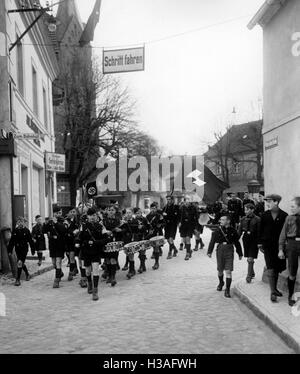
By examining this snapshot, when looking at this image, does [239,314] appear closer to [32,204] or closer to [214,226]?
[214,226]

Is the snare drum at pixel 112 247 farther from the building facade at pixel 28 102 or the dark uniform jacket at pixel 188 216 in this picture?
the dark uniform jacket at pixel 188 216

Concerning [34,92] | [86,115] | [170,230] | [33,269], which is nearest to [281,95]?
[170,230]

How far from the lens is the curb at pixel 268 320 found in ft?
19.3

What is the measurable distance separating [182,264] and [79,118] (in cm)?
2582

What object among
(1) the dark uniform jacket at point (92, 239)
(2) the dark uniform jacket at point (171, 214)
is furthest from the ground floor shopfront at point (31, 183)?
(2) the dark uniform jacket at point (171, 214)

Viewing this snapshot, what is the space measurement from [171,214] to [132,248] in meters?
4.19

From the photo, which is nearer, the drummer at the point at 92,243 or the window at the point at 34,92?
the drummer at the point at 92,243

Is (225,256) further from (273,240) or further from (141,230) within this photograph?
(141,230)

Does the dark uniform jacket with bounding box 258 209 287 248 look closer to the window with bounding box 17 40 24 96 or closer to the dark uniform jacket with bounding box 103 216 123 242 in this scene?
the dark uniform jacket with bounding box 103 216 123 242

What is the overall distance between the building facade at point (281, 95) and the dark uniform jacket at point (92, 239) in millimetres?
3769

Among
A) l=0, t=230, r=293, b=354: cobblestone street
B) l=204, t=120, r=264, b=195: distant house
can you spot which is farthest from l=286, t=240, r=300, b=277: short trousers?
l=204, t=120, r=264, b=195: distant house

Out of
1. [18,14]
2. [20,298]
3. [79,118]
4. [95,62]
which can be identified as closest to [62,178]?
[79,118]

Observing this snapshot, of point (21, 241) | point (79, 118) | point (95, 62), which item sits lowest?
point (21, 241)
